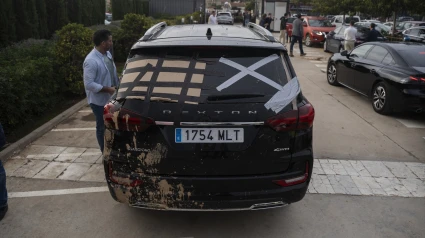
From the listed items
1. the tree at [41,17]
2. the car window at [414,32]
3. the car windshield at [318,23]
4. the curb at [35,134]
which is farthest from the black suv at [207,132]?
the car windshield at [318,23]

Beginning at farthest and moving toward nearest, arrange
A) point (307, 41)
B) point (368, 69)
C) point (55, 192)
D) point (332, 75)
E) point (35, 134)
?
point (307, 41), point (332, 75), point (368, 69), point (35, 134), point (55, 192)

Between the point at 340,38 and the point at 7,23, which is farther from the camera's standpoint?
the point at 340,38

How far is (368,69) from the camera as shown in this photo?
323 inches

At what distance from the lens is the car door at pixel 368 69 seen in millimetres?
8009

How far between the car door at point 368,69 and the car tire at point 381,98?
8.4 inches

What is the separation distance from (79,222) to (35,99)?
3.68 metres

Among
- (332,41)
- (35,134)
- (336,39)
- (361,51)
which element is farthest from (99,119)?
(332,41)

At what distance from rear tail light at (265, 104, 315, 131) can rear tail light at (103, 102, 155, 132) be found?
979mm

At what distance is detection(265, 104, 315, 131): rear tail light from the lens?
296 centimetres

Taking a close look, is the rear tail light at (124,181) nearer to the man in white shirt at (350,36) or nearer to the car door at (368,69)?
the car door at (368,69)

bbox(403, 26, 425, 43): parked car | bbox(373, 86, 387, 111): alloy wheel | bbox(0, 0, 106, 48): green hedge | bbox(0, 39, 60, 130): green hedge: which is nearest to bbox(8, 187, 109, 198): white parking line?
bbox(0, 39, 60, 130): green hedge

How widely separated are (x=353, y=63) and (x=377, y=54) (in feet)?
2.27

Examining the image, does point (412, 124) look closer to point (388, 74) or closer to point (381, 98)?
point (381, 98)

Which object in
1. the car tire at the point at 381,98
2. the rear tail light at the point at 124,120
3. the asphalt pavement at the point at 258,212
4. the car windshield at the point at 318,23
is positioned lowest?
the asphalt pavement at the point at 258,212
